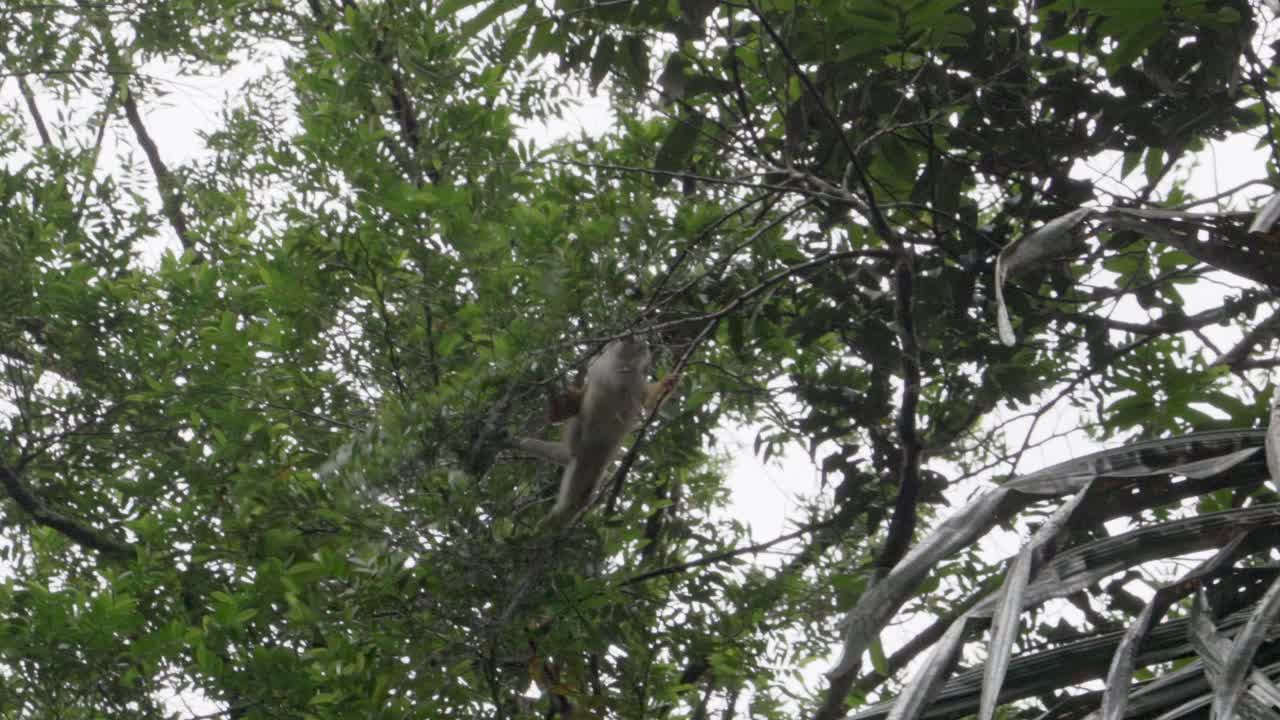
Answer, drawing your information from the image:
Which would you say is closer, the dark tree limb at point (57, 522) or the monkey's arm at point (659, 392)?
the monkey's arm at point (659, 392)

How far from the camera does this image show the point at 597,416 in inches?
132

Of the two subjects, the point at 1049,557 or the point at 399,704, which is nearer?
the point at 1049,557

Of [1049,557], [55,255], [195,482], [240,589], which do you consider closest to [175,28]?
[55,255]

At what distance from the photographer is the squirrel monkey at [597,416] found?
328 centimetres

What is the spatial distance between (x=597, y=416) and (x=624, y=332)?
28.7 inches

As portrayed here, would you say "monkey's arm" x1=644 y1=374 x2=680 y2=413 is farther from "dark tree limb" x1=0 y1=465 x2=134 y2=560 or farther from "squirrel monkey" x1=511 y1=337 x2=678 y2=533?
"dark tree limb" x1=0 y1=465 x2=134 y2=560

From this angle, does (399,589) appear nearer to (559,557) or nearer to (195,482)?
(559,557)

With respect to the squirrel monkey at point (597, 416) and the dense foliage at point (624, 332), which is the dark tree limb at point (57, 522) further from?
the squirrel monkey at point (597, 416)

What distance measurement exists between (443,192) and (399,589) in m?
1.07

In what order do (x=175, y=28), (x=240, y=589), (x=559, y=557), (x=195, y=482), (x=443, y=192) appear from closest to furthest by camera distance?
1. (x=559, y=557)
2. (x=443, y=192)
3. (x=240, y=589)
4. (x=195, y=482)
5. (x=175, y=28)

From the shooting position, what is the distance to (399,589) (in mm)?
3100

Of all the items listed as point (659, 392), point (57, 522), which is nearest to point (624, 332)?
point (659, 392)

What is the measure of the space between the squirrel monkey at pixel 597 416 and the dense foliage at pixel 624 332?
8cm

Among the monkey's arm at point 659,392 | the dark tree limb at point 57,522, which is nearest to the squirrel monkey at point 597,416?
the monkey's arm at point 659,392
